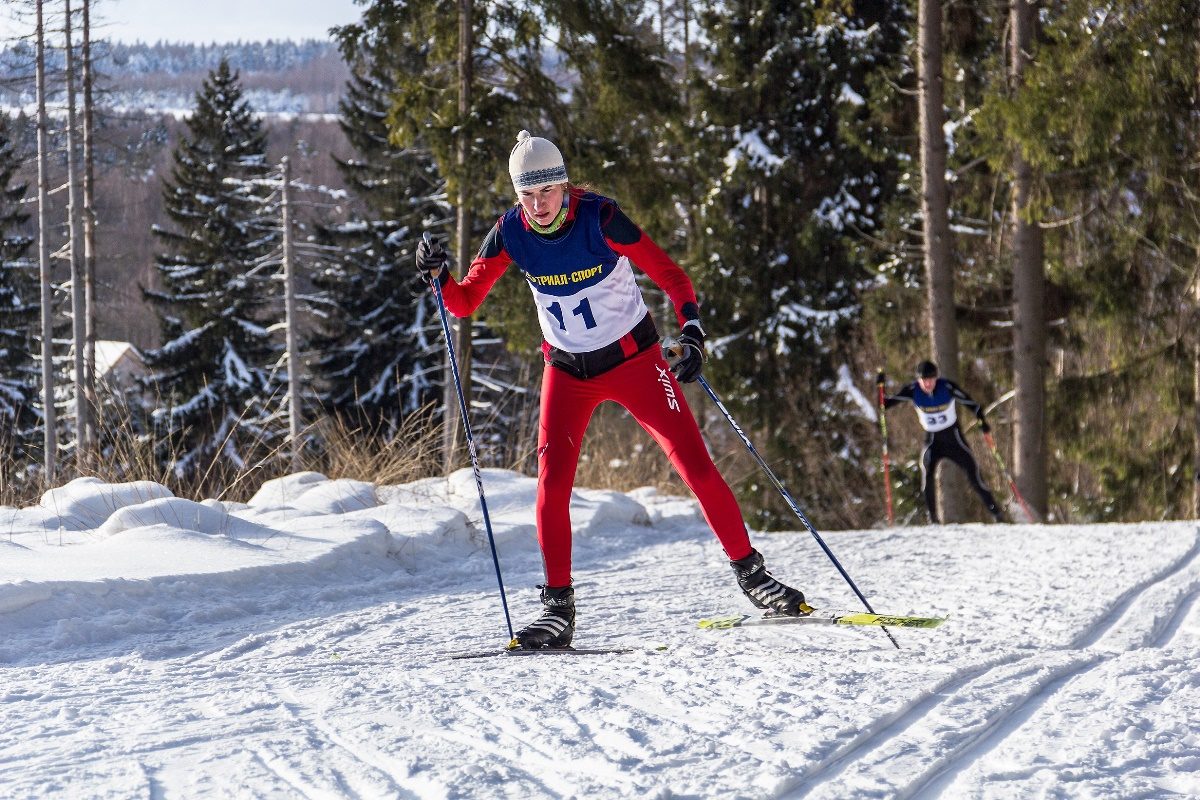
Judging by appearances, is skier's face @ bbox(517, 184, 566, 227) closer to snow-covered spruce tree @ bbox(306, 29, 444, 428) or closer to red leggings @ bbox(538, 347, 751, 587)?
red leggings @ bbox(538, 347, 751, 587)

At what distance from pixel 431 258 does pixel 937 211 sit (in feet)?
32.9

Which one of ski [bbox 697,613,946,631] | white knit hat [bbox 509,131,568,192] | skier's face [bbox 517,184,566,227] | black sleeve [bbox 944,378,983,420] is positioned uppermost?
white knit hat [bbox 509,131,568,192]

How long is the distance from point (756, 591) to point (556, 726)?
1.63 metres

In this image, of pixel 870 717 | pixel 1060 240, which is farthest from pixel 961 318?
pixel 870 717

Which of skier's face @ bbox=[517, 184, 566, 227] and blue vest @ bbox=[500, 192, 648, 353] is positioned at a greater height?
skier's face @ bbox=[517, 184, 566, 227]

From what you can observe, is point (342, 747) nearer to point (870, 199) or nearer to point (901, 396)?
point (901, 396)

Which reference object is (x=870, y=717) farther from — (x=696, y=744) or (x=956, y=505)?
(x=956, y=505)

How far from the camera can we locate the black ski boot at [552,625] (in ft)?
13.2

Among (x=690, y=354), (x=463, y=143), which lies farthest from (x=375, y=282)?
(x=690, y=354)

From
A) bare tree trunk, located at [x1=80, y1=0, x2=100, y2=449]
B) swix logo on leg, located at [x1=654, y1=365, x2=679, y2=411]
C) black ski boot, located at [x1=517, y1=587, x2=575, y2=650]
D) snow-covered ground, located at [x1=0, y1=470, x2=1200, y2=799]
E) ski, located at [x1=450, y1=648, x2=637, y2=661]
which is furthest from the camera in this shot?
bare tree trunk, located at [x1=80, y1=0, x2=100, y2=449]

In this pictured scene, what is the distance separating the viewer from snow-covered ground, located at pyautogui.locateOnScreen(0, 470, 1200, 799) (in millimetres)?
2537

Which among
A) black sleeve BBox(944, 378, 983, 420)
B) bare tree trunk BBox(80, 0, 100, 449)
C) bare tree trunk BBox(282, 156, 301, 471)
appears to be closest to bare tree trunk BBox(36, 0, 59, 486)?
bare tree trunk BBox(80, 0, 100, 449)

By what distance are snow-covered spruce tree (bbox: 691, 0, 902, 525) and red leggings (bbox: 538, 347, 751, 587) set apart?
15339mm

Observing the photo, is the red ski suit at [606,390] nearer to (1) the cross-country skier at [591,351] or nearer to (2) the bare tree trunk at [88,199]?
(1) the cross-country skier at [591,351]
